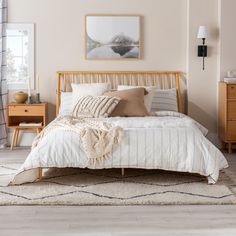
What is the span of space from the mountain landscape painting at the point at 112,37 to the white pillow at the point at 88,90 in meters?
0.51

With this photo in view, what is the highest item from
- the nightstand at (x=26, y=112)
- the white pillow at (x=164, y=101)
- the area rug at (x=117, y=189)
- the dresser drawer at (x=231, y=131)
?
the white pillow at (x=164, y=101)

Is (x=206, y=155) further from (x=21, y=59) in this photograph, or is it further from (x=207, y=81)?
(x=21, y=59)

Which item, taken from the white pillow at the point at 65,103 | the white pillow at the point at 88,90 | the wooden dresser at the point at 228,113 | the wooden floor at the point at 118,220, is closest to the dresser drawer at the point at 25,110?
the white pillow at the point at 65,103

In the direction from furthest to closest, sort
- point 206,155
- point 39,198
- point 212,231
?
point 206,155 < point 39,198 < point 212,231

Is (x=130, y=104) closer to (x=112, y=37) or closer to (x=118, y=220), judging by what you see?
(x=112, y=37)

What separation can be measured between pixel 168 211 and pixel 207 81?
3.29m

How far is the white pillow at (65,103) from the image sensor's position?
20.8 ft

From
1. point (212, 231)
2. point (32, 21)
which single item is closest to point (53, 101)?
point (32, 21)

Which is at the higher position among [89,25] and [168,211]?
[89,25]

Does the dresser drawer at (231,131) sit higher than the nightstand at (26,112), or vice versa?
the nightstand at (26,112)

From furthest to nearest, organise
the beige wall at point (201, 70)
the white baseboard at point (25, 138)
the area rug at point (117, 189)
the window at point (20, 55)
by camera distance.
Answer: the white baseboard at point (25, 138) < the window at point (20, 55) < the beige wall at point (201, 70) < the area rug at point (117, 189)

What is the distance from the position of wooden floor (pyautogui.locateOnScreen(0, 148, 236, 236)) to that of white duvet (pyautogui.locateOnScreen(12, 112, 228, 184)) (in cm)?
67

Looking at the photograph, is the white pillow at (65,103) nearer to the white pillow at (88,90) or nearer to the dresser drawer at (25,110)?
the white pillow at (88,90)

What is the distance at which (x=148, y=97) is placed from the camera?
20.5 feet
